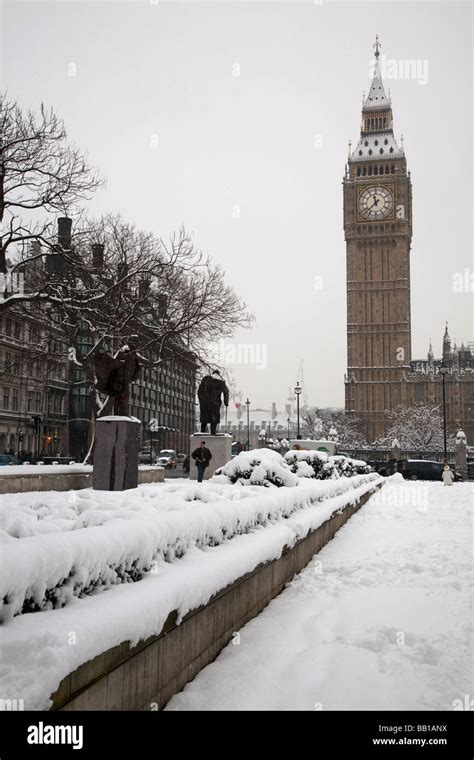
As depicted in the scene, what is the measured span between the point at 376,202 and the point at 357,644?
121221 millimetres

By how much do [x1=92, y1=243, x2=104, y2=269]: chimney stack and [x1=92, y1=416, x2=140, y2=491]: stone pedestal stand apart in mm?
11382

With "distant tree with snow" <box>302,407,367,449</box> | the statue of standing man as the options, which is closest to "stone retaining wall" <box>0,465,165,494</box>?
the statue of standing man

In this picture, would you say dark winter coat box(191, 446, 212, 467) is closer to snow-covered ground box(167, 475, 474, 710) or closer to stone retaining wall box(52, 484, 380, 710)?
snow-covered ground box(167, 475, 474, 710)

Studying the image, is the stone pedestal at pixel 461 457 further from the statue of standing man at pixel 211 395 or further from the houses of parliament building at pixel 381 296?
the houses of parliament building at pixel 381 296

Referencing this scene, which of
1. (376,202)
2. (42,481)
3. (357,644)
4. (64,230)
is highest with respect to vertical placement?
(376,202)

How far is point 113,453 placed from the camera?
14562 mm

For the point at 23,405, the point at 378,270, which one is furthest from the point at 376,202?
the point at 23,405

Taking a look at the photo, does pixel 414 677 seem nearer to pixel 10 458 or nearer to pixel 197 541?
pixel 197 541

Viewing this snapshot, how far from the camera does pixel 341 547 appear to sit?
1111 cm

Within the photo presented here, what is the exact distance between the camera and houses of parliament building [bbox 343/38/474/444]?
376 feet

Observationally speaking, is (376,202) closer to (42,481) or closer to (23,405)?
(23,405)

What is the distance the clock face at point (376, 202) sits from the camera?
4646 inches

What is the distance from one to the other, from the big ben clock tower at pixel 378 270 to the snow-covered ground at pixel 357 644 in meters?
108

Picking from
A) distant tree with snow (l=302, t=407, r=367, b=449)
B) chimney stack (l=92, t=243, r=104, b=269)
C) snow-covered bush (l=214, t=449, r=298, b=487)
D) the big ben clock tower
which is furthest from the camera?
the big ben clock tower
